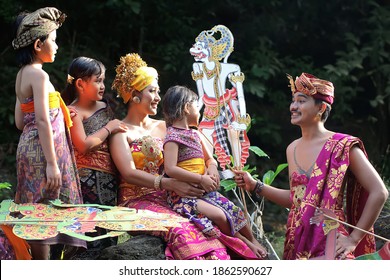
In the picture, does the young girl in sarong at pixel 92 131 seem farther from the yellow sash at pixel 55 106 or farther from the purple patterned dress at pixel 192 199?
the purple patterned dress at pixel 192 199

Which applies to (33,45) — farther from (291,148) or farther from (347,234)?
(347,234)

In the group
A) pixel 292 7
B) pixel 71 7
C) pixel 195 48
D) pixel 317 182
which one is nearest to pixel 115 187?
A: pixel 195 48

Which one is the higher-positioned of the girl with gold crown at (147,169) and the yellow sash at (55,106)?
the yellow sash at (55,106)

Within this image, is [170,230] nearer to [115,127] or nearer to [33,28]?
[115,127]

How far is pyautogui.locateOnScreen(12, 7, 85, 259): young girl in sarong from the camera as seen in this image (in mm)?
3621

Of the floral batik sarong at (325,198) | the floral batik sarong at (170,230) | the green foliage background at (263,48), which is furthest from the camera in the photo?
the green foliage background at (263,48)

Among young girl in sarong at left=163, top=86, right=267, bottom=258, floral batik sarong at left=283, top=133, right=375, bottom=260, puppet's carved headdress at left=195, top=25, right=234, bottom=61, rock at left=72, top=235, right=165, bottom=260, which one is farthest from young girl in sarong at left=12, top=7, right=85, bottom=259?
floral batik sarong at left=283, top=133, right=375, bottom=260

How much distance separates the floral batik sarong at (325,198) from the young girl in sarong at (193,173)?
0.86 ft

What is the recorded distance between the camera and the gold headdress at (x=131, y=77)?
405cm

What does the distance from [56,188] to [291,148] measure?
1.10 m

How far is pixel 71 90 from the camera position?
13.6ft

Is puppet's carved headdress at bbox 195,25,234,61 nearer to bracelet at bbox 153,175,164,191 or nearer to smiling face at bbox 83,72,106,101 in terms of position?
smiling face at bbox 83,72,106,101

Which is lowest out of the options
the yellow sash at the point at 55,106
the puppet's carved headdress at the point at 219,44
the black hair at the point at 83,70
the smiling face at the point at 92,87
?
the yellow sash at the point at 55,106

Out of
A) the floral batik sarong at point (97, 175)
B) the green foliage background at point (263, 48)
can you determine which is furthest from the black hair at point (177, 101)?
the green foliage background at point (263, 48)
